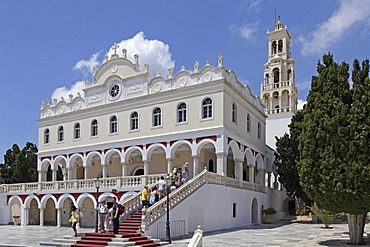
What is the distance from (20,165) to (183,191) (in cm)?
2614

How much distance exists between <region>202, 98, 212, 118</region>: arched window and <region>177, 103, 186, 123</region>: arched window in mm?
1548

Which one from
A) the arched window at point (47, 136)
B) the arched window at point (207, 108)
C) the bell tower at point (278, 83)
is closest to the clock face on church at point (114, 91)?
the arched window at point (47, 136)

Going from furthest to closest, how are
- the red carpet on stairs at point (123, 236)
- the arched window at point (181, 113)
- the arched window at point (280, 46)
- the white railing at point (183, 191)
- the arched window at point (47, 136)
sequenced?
the arched window at point (280, 46)
the arched window at point (47, 136)
the arched window at point (181, 113)
the white railing at point (183, 191)
the red carpet on stairs at point (123, 236)

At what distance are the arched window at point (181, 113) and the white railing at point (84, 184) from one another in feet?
14.9

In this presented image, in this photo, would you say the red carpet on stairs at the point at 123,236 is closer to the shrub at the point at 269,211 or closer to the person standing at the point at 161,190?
the person standing at the point at 161,190

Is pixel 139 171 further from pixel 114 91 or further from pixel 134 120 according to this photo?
pixel 114 91

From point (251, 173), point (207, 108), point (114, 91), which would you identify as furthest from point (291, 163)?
point (114, 91)

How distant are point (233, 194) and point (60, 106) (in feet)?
55.0

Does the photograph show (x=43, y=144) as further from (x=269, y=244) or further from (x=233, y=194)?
(x=269, y=244)

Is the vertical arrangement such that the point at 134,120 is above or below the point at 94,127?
above

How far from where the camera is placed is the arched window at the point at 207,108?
2694 centimetres

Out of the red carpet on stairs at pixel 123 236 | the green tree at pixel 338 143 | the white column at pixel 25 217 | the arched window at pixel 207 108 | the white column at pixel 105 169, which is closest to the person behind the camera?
the green tree at pixel 338 143

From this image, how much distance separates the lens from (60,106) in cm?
3516

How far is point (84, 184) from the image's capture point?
30141 millimetres
